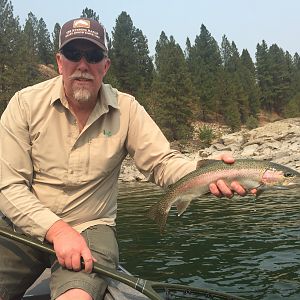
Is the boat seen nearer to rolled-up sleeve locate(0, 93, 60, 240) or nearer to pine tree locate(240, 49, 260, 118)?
rolled-up sleeve locate(0, 93, 60, 240)

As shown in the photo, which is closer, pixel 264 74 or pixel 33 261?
pixel 33 261

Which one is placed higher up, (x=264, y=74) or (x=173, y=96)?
(x=264, y=74)

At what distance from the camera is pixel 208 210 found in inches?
734

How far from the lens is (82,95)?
4.43m

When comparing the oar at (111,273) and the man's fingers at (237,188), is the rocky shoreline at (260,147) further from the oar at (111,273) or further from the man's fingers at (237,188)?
the oar at (111,273)

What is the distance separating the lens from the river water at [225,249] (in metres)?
9.38

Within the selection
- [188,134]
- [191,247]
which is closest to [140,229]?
[191,247]

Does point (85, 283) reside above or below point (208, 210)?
above

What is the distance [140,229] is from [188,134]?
44.4 meters

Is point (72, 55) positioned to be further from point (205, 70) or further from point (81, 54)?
point (205, 70)

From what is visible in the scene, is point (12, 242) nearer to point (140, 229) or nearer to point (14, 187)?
point (14, 187)

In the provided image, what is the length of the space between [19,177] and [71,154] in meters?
0.53

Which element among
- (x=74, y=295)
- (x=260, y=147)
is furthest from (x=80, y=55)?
(x=260, y=147)

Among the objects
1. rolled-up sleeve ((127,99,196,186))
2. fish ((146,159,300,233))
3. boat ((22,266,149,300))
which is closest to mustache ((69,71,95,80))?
rolled-up sleeve ((127,99,196,186))
